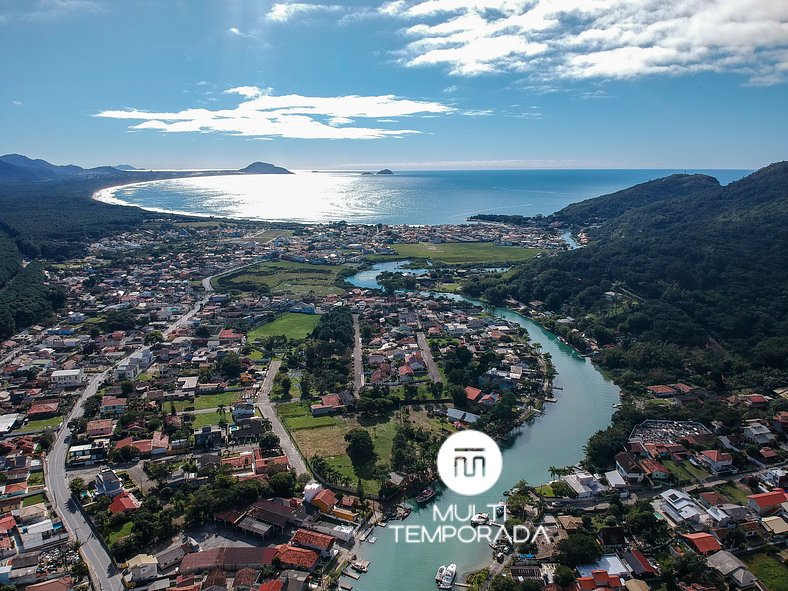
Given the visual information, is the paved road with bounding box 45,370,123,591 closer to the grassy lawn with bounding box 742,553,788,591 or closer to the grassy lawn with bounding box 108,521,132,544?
the grassy lawn with bounding box 108,521,132,544

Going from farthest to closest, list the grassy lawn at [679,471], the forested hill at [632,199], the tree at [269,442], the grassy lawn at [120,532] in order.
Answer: the forested hill at [632,199] → the tree at [269,442] → the grassy lawn at [679,471] → the grassy lawn at [120,532]

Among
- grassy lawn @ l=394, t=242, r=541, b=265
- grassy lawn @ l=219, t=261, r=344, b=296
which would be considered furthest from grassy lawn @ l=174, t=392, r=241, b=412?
grassy lawn @ l=394, t=242, r=541, b=265

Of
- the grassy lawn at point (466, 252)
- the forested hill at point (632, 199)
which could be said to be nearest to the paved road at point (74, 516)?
the grassy lawn at point (466, 252)

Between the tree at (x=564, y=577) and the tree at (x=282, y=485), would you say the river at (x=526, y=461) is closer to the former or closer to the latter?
the tree at (x=564, y=577)

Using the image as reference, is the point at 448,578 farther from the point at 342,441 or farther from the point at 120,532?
the point at 120,532

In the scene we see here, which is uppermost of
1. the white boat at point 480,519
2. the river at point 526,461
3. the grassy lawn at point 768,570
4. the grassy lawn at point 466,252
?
the grassy lawn at point 466,252

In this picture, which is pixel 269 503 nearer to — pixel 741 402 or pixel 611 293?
pixel 741 402
